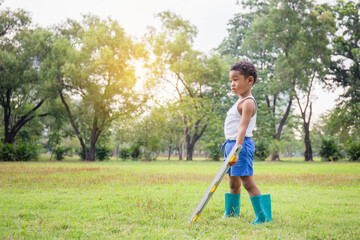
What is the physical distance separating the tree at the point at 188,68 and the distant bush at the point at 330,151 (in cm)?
1146

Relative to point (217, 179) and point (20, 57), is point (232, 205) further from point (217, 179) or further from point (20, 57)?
point (20, 57)

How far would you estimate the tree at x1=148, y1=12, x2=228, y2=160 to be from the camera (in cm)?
3122

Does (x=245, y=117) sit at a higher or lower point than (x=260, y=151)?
higher

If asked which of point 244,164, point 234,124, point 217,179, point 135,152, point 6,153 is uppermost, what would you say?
point 234,124

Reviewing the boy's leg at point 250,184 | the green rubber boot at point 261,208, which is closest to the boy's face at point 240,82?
the boy's leg at point 250,184

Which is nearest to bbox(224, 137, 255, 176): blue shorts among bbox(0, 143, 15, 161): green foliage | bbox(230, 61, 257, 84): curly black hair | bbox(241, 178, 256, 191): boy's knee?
bbox(241, 178, 256, 191): boy's knee

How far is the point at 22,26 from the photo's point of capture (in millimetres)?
27734

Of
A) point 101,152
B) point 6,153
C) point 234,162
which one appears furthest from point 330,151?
point 234,162

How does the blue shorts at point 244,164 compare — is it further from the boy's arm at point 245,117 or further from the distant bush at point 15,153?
the distant bush at point 15,153

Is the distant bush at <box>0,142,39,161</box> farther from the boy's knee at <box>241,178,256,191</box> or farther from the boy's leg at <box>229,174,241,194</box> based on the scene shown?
the boy's knee at <box>241,178,256,191</box>

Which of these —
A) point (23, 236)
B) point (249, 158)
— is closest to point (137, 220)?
point (23, 236)

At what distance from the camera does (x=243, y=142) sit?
385 centimetres

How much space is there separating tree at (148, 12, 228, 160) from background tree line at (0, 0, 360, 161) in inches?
4.3

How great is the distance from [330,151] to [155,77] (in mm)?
19397
